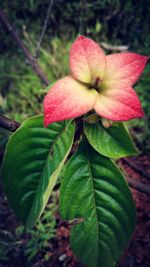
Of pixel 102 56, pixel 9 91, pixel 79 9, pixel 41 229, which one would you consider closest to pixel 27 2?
pixel 79 9

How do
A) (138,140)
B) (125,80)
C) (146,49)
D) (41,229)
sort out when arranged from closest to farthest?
(125,80)
(41,229)
(138,140)
(146,49)

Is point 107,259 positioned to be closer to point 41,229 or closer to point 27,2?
point 41,229

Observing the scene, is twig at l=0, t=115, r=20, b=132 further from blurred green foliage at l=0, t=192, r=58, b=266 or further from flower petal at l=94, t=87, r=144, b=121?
blurred green foliage at l=0, t=192, r=58, b=266

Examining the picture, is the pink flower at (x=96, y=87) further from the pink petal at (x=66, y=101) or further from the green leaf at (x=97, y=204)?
the green leaf at (x=97, y=204)

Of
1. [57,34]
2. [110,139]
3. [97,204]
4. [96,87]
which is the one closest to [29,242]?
[97,204]

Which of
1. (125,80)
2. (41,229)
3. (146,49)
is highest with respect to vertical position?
(125,80)

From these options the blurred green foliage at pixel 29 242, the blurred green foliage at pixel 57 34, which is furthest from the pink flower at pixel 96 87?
the blurred green foliage at pixel 57 34

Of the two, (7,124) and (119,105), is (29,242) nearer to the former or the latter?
(7,124)
